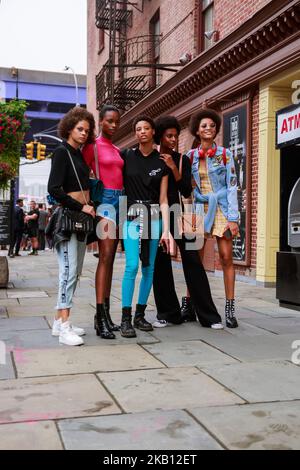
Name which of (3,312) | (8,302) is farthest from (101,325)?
(8,302)

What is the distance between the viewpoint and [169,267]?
220 inches

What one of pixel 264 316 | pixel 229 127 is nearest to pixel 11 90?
pixel 229 127

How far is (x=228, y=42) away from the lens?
33.7ft

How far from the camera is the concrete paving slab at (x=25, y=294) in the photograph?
7918 mm

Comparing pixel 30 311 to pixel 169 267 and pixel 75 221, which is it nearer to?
pixel 169 267

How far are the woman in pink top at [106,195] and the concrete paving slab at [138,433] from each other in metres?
2.01

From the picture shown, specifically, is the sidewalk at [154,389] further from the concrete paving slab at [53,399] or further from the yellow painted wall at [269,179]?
the yellow painted wall at [269,179]

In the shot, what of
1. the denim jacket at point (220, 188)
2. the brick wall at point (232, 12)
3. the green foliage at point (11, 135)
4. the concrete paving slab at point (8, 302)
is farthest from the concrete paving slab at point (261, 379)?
the brick wall at point (232, 12)

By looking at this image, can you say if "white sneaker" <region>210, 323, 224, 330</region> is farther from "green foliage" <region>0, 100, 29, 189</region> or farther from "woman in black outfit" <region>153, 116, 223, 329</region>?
"green foliage" <region>0, 100, 29, 189</region>

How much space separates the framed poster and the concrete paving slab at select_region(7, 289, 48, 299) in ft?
12.2

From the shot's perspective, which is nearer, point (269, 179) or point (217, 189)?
point (217, 189)

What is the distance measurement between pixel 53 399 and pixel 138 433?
75 cm

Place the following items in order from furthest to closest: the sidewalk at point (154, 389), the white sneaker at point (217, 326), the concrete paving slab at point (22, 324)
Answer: the concrete paving slab at point (22, 324) < the white sneaker at point (217, 326) < the sidewalk at point (154, 389)

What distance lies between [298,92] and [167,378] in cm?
660
